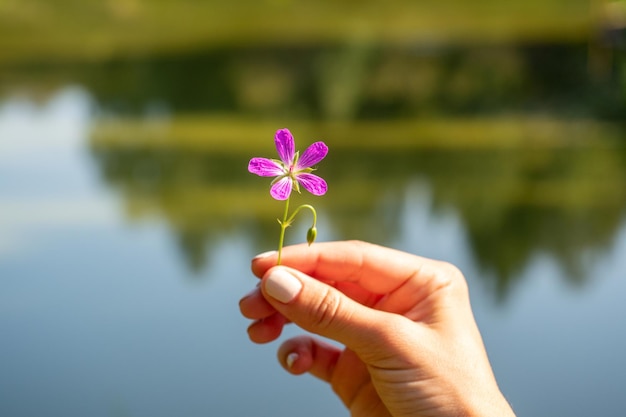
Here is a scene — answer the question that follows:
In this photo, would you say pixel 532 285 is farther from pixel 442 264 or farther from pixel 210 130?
pixel 210 130

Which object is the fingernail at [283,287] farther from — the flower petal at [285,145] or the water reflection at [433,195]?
the water reflection at [433,195]

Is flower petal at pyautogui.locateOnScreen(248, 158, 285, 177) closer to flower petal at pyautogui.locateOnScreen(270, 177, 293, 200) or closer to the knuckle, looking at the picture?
flower petal at pyautogui.locateOnScreen(270, 177, 293, 200)

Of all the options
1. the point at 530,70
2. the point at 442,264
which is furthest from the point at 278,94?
the point at 442,264

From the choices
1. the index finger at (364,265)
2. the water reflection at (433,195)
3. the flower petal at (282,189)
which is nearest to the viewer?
the flower petal at (282,189)

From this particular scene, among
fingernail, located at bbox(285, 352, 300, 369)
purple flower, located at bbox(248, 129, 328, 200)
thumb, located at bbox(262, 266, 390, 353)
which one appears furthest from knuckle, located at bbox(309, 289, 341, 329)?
fingernail, located at bbox(285, 352, 300, 369)

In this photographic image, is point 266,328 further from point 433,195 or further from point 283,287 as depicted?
point 433,195

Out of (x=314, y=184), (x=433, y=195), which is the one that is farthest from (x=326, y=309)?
(x=433, y=195)

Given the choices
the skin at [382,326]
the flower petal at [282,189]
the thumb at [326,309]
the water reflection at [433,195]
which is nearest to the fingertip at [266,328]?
the skin at [382,326]
